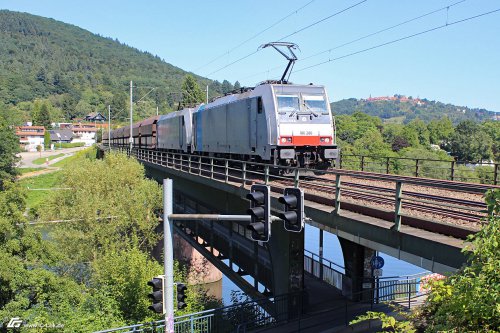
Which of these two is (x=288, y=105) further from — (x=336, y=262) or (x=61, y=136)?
(x=61, y=136)

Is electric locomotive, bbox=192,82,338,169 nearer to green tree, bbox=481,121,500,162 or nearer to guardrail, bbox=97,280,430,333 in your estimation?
guardrail, bbox=97,280,430,333

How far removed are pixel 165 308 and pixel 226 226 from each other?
15.1 m

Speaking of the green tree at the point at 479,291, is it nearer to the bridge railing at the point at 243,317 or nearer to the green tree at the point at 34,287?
the bridge railing at the point at 243,317

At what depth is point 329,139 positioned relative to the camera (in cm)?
1897

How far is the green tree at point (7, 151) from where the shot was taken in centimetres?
6988

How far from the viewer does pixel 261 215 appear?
300 inches

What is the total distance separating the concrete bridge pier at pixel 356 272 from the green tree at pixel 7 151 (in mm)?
61976

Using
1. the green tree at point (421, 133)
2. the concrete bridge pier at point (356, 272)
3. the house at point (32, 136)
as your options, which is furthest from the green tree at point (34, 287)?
the house at point (32, 136)

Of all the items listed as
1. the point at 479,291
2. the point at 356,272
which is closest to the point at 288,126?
the point at 356,272

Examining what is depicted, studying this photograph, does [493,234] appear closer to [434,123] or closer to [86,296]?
[86,296]

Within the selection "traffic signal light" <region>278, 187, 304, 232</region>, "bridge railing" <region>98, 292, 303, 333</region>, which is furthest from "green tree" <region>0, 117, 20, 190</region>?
"traffic signal light" <region>278, 187, 304, 232</region>

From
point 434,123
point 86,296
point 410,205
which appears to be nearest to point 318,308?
point 410,205

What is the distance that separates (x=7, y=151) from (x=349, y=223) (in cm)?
7328

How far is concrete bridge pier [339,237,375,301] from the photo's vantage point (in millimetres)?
18625
